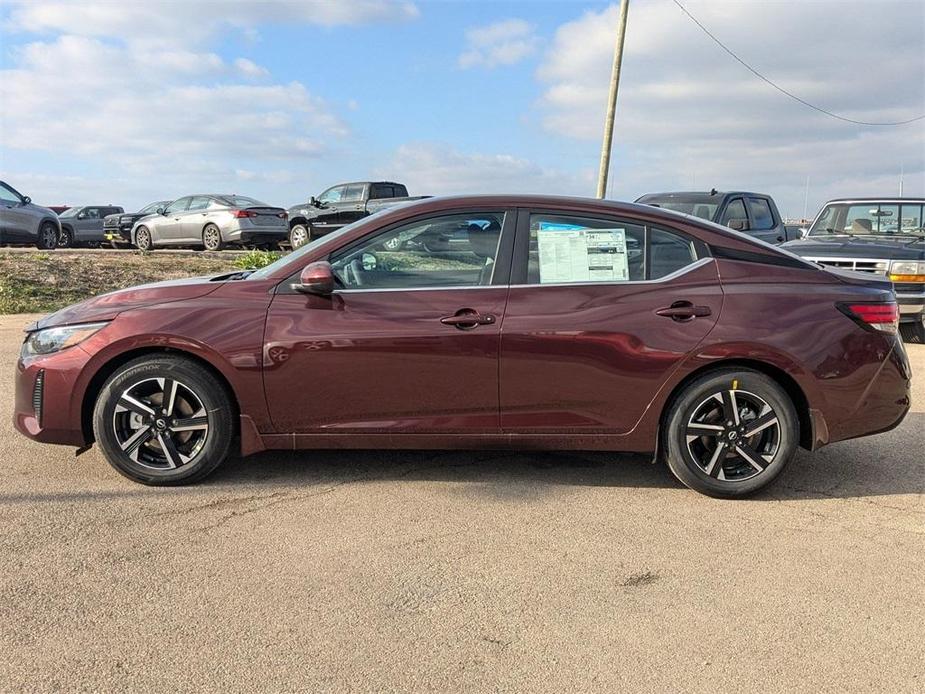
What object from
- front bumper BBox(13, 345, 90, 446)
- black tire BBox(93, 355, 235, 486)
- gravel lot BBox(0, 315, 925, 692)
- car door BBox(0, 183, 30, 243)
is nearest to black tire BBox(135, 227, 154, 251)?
car door BBox(0, 183, 30, 243)

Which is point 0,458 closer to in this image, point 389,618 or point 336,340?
point 336,340

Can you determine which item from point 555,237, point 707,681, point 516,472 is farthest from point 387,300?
point 707,681

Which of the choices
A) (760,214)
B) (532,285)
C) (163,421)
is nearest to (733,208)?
(760,214)

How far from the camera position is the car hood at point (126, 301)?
Result: 4.34 m

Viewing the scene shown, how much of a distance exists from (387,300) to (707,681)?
243 centimetres

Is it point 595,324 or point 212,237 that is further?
point 212,237

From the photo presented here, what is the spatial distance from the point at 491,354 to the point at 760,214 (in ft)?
36.1

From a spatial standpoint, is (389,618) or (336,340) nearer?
(389,618)

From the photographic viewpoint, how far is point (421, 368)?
13.9 ft

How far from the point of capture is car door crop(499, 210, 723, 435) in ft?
13.9

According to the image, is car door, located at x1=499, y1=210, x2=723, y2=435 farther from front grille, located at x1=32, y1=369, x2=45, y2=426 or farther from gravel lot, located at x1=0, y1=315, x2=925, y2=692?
front grille, located at x1=32, y1=369, x2=45, y2=426

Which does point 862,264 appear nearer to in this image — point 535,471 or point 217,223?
point 535,471

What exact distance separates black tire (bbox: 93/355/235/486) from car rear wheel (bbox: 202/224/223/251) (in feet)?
49.7

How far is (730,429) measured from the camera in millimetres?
4312
